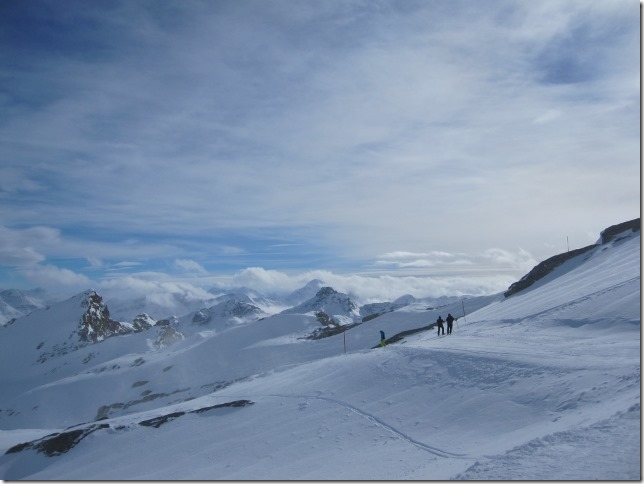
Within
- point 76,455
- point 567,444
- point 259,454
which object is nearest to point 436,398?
point 259,454

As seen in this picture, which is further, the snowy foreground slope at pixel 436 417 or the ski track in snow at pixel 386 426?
the ski track in snow at pixel 386 426

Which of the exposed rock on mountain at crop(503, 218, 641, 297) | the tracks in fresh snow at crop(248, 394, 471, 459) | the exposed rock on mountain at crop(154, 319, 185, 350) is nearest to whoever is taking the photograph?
the tracks in fresh snow at crop(248, 394, 471, 459)

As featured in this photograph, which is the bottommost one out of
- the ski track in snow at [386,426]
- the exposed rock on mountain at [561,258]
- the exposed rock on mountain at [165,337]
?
the exposed rock on mountain at [165,337]

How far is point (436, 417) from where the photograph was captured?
1644cm

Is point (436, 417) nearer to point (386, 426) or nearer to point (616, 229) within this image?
point (386, 426)

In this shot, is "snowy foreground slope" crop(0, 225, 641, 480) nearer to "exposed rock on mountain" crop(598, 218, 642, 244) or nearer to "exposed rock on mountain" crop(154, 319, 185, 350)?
"exposed rock on mountain" crop(598, 218, 642, 244)

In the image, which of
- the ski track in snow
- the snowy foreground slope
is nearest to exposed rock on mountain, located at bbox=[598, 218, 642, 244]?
the snowy foreground slope

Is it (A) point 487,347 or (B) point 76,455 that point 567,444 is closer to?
(A) point 487,347

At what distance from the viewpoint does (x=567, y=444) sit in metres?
9.69

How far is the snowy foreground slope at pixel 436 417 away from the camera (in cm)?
1039

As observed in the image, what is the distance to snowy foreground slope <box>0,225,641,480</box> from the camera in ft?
34.1

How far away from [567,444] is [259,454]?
1195 centimetres

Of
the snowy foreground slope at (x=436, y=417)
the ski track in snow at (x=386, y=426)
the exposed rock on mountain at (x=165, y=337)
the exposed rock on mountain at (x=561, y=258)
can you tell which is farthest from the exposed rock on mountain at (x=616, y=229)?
the exposed rock on mountain at (x=165, y=337)

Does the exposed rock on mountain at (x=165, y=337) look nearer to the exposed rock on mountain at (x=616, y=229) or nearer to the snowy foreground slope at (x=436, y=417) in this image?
the snowy foreground slope at (x=436, y=417)
